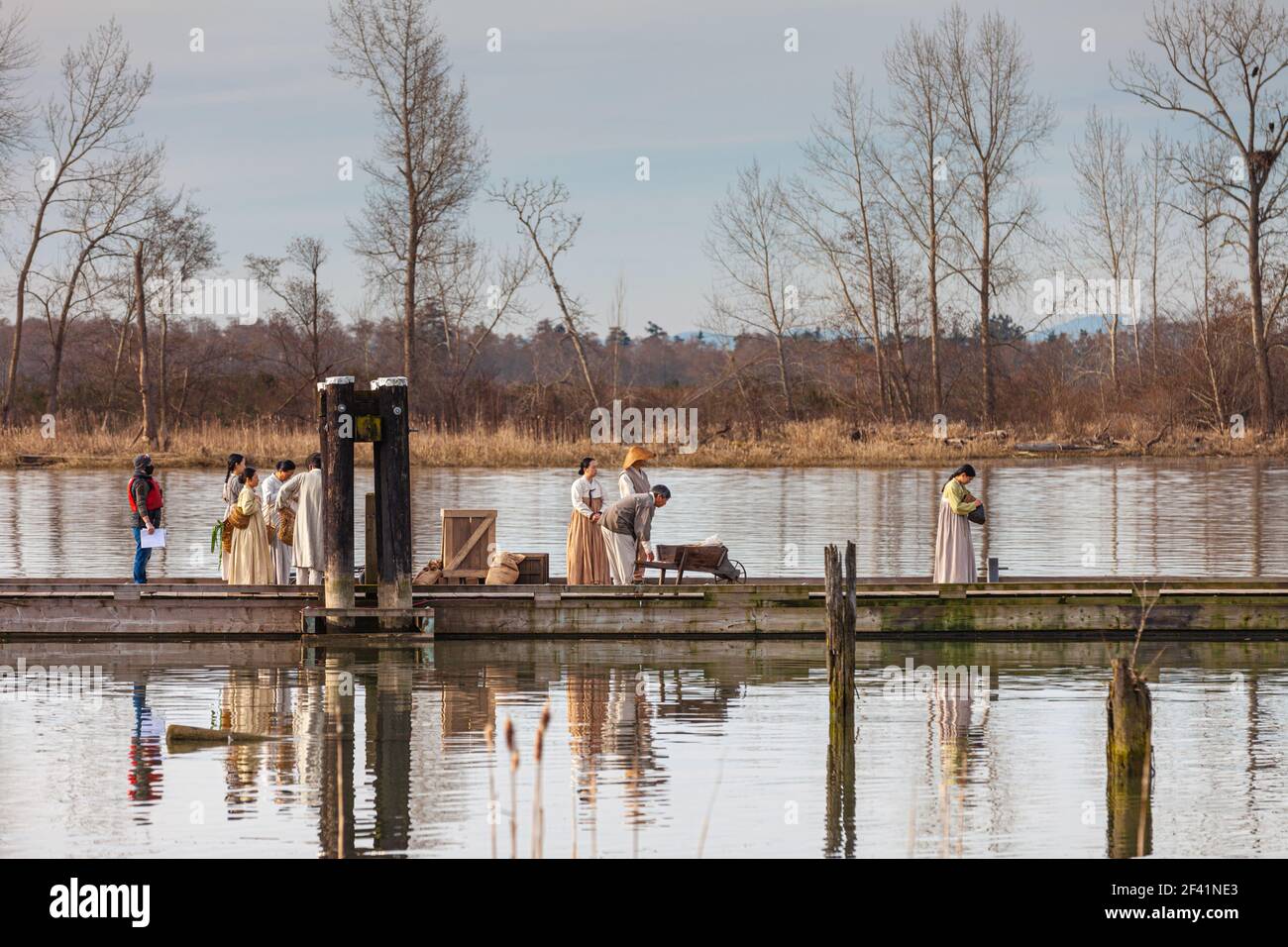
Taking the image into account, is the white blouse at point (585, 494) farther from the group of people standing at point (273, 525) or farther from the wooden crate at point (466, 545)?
the group of people standing at point (273, 525)

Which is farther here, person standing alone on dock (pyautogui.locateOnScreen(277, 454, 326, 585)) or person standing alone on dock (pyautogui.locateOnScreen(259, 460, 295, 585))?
person standing alone on dock (pyautogui.locateOnScreen(259, 460, 295, 585))

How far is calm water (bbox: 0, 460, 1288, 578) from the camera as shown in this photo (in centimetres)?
2641

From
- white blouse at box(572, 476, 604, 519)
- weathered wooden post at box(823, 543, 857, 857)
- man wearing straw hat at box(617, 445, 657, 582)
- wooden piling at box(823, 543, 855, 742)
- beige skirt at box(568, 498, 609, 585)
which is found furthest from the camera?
beige skirt at box(568, 498, 609, 585)

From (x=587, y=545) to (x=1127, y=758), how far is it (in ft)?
29.4

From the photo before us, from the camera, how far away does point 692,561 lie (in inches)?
755

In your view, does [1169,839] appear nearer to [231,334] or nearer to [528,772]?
[528,772]

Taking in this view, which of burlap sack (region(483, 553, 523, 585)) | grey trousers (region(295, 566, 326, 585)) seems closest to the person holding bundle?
grey trousers (region(295, 566, 326, 585))

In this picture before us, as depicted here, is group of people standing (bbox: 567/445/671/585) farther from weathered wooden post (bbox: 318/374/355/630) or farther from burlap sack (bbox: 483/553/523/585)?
weathered wooden post (bbox: 318/374/355/630)

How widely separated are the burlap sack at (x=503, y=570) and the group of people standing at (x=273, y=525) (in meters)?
1.86

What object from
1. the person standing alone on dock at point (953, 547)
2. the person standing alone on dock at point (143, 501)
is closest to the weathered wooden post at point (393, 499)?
the person standing alone on dock at point (143, 501)

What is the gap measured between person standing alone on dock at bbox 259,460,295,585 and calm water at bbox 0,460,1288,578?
5.13 metres

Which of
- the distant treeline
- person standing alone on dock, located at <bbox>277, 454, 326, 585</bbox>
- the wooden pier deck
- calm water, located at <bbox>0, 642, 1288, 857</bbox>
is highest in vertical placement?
the distant treeline

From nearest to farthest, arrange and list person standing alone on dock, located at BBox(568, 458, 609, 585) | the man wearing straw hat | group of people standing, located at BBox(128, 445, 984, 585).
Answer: the man wearing straw hat, group of people standing, located at BBox(128, 445, 984, 585), person standing alone on dock, located at BBox(568, 458, 609, 585)

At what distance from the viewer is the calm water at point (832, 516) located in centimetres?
2641
